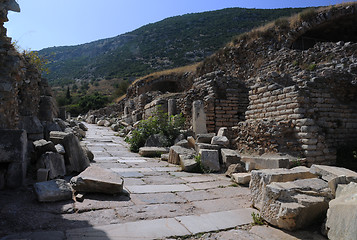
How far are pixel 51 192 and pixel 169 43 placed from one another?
188 feet

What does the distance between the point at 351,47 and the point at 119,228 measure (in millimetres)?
10924

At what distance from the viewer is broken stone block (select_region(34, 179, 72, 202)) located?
330cm

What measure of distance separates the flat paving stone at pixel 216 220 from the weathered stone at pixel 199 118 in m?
5.41

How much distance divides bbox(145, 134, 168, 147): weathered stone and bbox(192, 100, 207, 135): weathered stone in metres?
1.12

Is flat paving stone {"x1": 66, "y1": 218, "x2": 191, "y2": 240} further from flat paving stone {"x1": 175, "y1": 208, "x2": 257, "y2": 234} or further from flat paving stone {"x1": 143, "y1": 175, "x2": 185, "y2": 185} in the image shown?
flat paving stone {"x1": 143, "y1": 175, "x2": 185, "y2": 185}

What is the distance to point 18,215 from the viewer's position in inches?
112

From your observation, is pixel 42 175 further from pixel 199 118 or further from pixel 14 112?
pixel 199 118

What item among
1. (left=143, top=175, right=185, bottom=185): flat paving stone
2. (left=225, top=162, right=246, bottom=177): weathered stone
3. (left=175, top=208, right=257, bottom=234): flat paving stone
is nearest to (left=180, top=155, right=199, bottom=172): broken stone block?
(left=143, top=175, right=185, bottom=185): flat paving stone

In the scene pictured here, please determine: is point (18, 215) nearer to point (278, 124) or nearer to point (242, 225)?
point (242, 225)

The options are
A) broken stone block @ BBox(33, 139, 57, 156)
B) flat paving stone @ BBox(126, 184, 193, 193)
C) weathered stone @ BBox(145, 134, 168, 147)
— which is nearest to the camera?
flat paving stone @ BBox(126, 184, 193, 193)

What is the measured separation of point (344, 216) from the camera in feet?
7.83

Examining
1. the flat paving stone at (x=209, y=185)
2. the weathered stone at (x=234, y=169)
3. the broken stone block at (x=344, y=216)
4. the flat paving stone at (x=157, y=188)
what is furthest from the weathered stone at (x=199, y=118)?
the broken stone block at (x=344, y=216)

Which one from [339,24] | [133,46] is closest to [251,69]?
[339,24]

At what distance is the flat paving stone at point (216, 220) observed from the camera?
2833 mm
